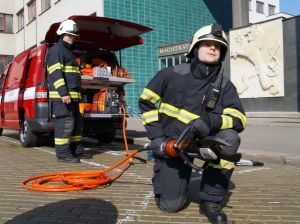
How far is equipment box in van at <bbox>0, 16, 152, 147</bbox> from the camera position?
757 cm

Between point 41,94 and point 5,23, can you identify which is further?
point 5,23

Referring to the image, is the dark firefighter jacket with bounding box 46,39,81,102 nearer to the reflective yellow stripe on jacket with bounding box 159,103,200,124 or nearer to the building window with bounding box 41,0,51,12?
the reflective yellow stripe on jacket with bounding box 159,103,200,124

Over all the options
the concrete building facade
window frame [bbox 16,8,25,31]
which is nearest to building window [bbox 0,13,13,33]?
window frame [bbox 16,8,25,31]

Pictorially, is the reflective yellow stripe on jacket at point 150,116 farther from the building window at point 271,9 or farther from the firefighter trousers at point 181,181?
the building window at point 271,9

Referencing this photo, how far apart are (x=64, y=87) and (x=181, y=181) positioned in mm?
3249

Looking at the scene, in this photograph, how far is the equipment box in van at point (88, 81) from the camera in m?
7.57

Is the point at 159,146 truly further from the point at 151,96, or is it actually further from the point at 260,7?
the point at 260,7

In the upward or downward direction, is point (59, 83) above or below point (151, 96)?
above

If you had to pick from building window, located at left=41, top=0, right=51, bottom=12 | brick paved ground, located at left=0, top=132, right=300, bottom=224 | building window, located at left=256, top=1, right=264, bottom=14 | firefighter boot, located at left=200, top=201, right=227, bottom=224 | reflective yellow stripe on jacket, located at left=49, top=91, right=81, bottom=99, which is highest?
building window, located at left=256, top=1, right=264, bottom=14

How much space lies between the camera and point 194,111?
3.66m

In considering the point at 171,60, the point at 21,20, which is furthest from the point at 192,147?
the point at 21,20

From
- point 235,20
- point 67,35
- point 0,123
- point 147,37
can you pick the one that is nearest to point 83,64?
point 67,35

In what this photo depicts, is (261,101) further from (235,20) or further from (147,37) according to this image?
(147,37)

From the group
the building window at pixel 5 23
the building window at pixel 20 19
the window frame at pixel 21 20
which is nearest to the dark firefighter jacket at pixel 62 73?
the window frame at pixel 21 20
